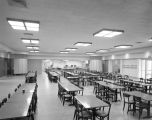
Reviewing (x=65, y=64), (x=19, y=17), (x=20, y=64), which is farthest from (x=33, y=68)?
(x=19, y=17)

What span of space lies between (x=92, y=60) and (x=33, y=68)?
9.68m

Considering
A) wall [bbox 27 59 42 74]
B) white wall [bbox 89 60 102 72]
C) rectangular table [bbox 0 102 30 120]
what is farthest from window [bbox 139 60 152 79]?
wall [bbox 27 59 42 74]

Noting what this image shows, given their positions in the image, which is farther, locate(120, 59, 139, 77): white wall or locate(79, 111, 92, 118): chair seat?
locate(120, 59, 139, 77): white wall

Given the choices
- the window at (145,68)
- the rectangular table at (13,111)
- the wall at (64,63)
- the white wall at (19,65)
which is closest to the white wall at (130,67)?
the window at (145,68)

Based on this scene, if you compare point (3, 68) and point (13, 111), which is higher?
point (3, 68)

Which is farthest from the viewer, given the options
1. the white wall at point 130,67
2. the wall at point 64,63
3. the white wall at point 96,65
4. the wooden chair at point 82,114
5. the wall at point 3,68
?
the wall at point 64,63

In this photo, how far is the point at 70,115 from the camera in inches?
195

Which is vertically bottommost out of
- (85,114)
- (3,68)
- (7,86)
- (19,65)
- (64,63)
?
(7,86)

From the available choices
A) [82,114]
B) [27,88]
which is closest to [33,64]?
[27,88]

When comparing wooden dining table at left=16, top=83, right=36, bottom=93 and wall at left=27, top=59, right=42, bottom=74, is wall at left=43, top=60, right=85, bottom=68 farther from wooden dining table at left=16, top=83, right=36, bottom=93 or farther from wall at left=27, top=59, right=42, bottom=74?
wooden dining table at left=16, top=83, right=36, bottom=93

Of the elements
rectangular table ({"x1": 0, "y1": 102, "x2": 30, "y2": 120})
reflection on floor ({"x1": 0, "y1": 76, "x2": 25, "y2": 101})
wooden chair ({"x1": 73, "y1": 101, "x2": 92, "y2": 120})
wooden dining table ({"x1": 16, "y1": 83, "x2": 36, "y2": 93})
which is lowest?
reflection on floor ({"x1": 0, "y1": 76, "x2": 25, "y2": 101})

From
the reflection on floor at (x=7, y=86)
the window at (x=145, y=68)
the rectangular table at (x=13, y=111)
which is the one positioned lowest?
the reflection on floor at (x=7, y=86)

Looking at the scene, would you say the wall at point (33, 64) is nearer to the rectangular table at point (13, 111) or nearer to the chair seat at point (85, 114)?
the rectangular table at point (13, 111)

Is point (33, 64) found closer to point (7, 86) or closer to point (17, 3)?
point (7, 86)
